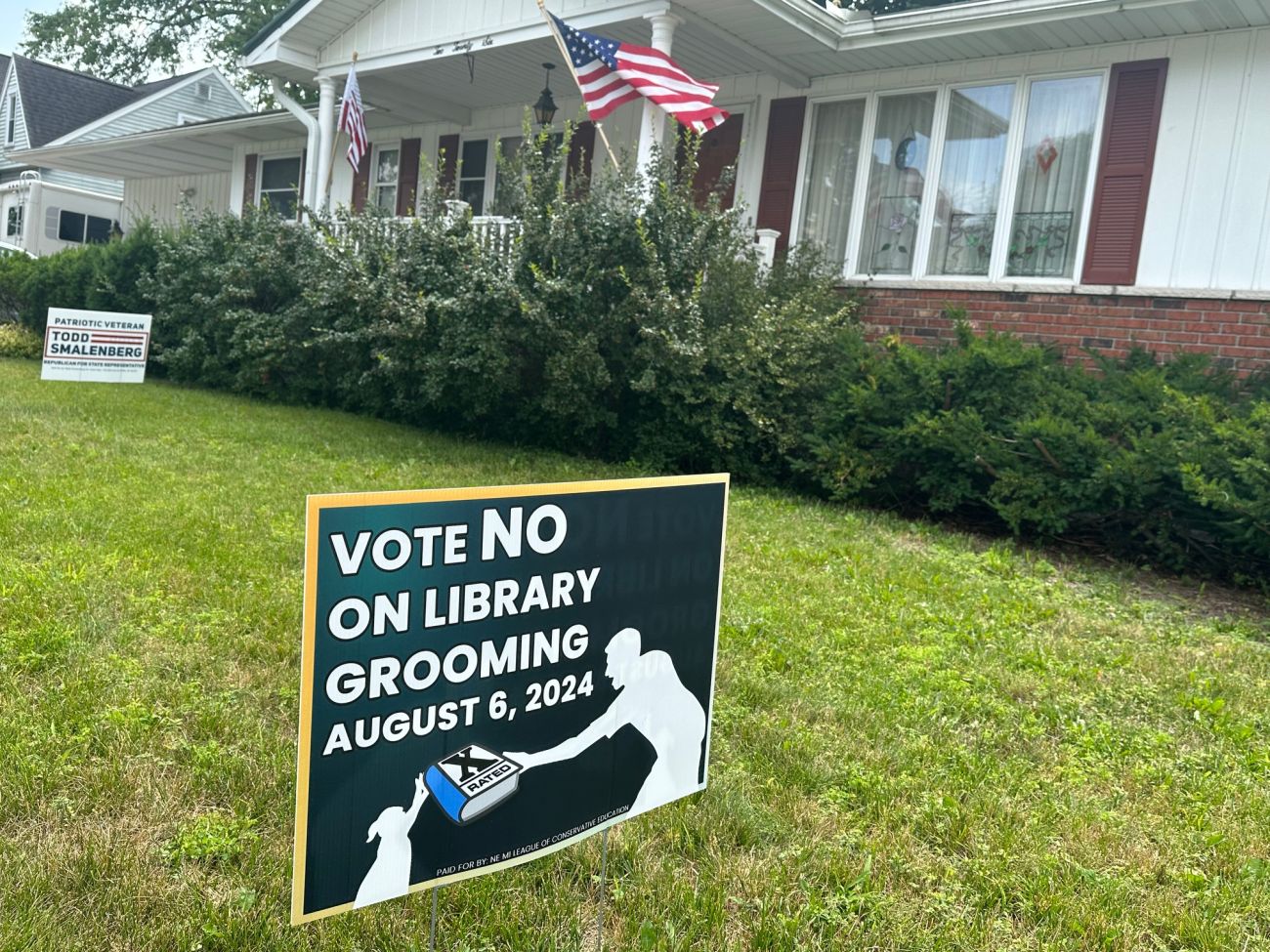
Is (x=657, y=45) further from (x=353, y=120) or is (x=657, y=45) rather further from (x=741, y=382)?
(x=353, y=120)

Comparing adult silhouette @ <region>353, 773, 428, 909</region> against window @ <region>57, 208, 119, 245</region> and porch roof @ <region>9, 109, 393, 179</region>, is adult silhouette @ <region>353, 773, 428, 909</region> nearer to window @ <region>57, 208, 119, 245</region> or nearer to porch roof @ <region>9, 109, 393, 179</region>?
porch roof @ <region>9, 109, 393, 179</region>

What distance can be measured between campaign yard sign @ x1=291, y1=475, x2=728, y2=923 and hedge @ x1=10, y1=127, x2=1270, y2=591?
Result: 472 cm

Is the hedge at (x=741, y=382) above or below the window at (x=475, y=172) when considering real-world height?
below

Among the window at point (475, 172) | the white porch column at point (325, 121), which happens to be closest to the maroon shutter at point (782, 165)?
the window at point (475, 172)

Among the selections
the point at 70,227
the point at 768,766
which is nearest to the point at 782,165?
the point at 768,766

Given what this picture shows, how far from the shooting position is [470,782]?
192 cm

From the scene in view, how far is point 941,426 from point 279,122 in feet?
45.4

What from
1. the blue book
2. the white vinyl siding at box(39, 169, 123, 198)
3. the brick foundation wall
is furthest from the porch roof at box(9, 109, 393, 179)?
the blue book

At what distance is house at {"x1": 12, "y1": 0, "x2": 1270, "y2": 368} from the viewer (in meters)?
8.71

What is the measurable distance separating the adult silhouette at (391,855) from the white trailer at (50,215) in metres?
28.8

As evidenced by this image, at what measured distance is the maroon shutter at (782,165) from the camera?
1127cm

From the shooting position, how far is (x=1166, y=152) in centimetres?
902

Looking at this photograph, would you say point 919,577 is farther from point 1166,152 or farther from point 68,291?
point 68,291

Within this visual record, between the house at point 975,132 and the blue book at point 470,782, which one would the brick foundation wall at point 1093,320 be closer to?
the house at point 975,132
